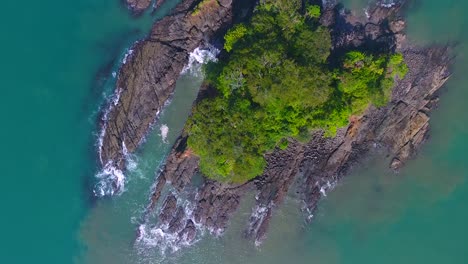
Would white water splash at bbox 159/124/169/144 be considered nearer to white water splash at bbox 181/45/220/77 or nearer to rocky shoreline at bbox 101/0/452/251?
rocky shoreline at bbox 101/0/452/251

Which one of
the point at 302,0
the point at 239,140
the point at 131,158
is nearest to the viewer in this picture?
the point at 239,140

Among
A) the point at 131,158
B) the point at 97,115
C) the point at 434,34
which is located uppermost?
the point at 434,34

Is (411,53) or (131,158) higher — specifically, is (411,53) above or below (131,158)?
above

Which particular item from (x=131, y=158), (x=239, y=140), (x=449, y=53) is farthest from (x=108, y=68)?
(x=449, y=53)

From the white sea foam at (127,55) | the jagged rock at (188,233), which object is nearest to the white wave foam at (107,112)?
the white sea foam at (127,55)

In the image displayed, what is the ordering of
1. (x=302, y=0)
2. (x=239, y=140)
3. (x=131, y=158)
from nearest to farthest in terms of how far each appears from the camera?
1. (x=239, y=140)
2. (x=302, y=0)
3. (x=131, y=158)

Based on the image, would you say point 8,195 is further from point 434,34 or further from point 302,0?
point 434,34

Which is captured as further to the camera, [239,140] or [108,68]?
[108,68]
